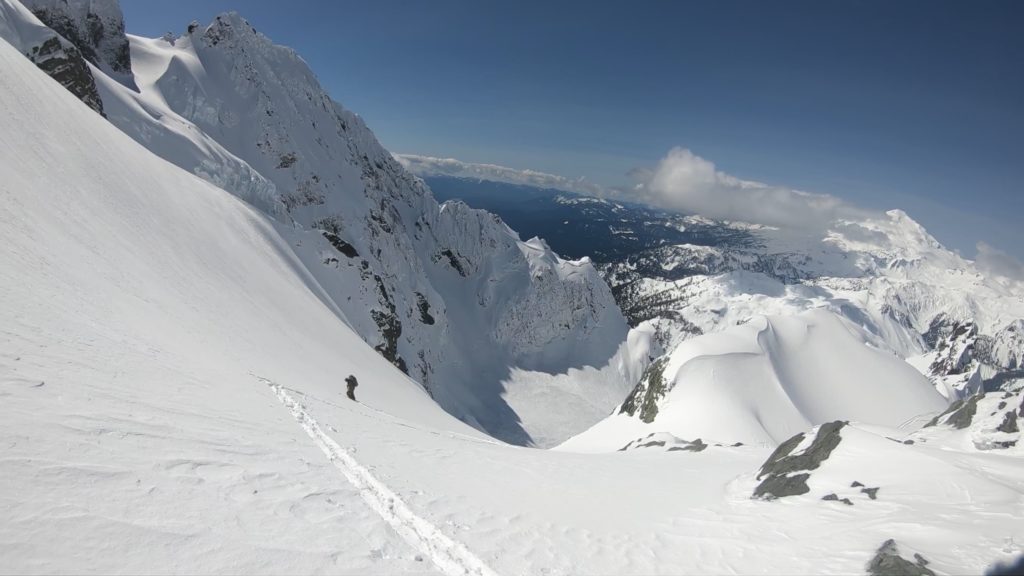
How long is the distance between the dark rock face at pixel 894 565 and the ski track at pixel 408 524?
6.08 m

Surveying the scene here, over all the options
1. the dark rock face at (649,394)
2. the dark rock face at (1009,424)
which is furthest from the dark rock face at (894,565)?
the dark rock face at (649,394)

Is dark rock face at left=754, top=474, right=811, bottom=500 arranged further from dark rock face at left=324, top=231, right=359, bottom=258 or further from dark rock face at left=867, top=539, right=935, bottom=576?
dark rock face at left=324, top=231, right=359, bottom=258

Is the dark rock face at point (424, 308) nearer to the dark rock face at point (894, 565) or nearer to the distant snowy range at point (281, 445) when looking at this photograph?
the distant snowy range at point (281, 445)

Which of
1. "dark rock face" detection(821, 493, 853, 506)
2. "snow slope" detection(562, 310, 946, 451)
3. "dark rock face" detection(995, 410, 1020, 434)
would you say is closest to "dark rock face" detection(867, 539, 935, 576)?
"dark rock face" detection(821, 493, 853, 506)

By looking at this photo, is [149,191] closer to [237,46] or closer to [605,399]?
[237,46]

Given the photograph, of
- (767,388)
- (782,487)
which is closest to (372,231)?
(767,388)

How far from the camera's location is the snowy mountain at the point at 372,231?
54.0 metres

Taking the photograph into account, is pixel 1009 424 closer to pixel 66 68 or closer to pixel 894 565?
pixel 894 565

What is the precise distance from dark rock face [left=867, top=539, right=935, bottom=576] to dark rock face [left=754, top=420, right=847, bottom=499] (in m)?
4.85

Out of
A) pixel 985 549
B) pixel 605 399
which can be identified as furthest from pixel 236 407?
pixel 605 399

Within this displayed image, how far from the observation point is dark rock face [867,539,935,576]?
6652 mm

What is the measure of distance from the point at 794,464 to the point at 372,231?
83.8 m

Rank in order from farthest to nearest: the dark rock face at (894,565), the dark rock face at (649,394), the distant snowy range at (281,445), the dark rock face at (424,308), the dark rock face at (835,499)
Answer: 1. the dark rock face at (424,308)
2. the dark rock face at (649,394)
3. the dark rock face at (835,499)
4. the dark rock face at (894,565)
5. the distant snowy range at (281,445)

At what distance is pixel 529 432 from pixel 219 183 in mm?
60868
